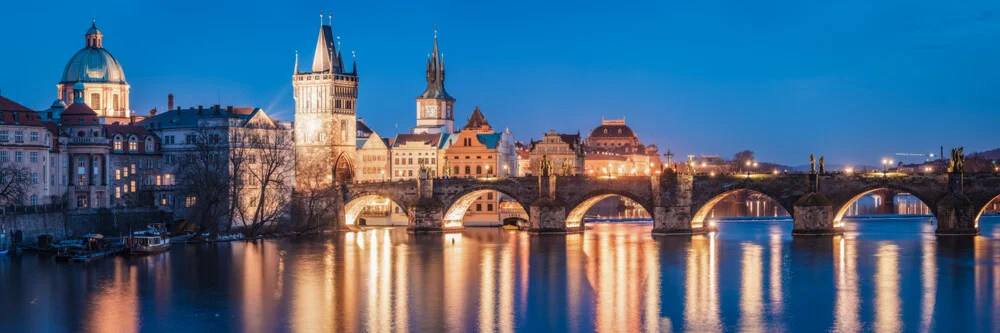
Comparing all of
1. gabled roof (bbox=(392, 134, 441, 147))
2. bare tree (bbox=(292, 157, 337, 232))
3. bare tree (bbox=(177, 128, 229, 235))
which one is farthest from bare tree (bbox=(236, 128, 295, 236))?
gabled roof (bbox=(392, 134, 441, 147))

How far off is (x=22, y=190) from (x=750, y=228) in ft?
171

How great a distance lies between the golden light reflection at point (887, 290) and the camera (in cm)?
5203

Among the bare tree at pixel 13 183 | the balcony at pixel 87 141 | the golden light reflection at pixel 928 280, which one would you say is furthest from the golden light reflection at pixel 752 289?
the balcony at pixel 87 141

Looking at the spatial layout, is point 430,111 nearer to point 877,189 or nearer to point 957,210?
point 877,189

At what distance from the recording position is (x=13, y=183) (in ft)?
258

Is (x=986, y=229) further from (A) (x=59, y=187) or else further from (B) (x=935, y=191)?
(A) (x=59, y=187)

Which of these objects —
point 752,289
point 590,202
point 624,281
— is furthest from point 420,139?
point 752,289

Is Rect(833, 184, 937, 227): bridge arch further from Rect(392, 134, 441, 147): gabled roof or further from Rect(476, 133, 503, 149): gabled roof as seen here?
Rect(392, 134, 441, 147): gabled roof

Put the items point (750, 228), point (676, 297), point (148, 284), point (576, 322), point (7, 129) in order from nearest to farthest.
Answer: point (576, 322), point (676, 297), point (148, 284), point (7, 129), point (750, 228)

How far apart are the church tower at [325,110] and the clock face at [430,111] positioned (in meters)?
23.2

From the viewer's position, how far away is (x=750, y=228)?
339 ft

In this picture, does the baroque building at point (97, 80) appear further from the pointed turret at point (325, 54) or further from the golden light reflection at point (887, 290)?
the golden light reflection at point (887, 290)

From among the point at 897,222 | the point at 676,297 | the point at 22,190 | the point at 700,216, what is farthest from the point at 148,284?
the point at 897,222

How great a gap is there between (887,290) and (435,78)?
84.0m
